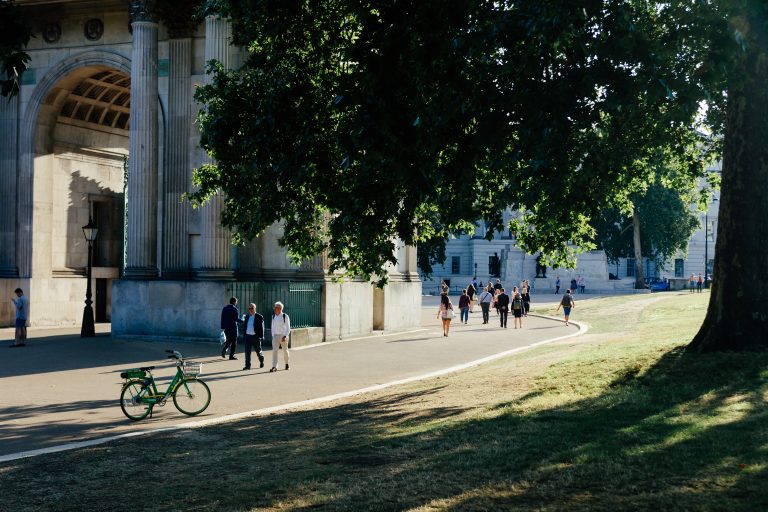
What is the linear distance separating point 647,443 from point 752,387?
12.4 feet

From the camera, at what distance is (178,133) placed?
33.2 m

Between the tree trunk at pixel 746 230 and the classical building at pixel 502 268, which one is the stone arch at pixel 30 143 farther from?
the classical building at pixel 502 268

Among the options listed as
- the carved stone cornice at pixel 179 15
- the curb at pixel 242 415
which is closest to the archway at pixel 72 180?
the carved stone cornice at pixel 179 15

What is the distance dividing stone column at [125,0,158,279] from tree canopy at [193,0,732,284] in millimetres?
14659

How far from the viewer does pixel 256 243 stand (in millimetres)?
31812

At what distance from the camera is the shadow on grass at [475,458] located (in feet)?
29.9

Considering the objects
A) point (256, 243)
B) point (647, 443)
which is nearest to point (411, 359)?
point (256, 243)

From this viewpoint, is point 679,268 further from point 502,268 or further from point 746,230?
point 746,230

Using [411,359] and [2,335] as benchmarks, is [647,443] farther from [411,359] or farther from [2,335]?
[2,335]

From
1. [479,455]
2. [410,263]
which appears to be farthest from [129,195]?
[479,455]

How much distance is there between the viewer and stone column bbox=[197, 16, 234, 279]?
101ft

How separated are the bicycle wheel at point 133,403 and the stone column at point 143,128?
17129 mm

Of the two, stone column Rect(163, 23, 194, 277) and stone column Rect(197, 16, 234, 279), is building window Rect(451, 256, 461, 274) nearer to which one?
stone column Rect(163, 23, 194, 277)

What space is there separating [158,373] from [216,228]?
9.22 meters
